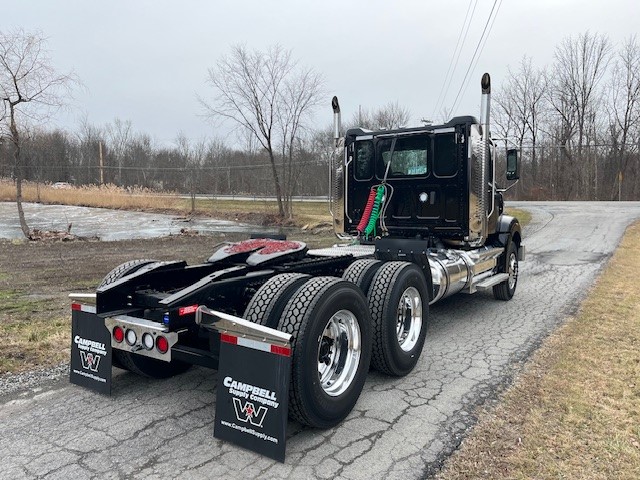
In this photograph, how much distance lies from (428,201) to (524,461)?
4088mm

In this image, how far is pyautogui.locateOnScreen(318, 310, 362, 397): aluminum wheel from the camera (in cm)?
353

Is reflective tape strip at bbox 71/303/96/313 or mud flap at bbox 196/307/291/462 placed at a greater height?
reflective tape strip at bbox 71/303/96/313

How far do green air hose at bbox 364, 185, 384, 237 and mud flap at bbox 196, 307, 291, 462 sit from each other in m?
4.04

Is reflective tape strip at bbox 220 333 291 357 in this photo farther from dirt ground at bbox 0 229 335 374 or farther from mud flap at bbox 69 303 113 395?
dirt ground at bbox 0 229 335 374

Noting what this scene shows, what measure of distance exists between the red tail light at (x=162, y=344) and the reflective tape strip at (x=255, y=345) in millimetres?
402

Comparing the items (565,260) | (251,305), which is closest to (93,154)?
(565,260)

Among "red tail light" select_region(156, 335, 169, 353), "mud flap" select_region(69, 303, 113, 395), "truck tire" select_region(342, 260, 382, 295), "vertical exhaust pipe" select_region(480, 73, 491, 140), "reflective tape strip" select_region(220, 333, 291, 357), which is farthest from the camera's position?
"vertical exhaust pipe" select_region(480, 73, 491, 140)

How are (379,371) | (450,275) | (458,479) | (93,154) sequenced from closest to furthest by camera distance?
(458,479) < (379,371) < (450,275) < (93,154)

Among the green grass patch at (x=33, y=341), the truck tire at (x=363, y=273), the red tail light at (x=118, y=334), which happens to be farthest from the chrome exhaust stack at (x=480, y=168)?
the green grass patch at (x=33, y=341)

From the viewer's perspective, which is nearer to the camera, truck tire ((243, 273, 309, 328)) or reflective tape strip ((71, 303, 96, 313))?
truck tire ((243, 273, 309, 328))

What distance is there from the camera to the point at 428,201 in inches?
261

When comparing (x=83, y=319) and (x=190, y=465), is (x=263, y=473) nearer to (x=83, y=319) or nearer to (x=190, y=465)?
(x=190, y=465)

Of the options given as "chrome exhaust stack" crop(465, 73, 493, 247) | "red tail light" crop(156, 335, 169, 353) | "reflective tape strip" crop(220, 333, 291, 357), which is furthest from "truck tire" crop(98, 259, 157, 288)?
"chrome exhaust stack" crop(465, 73, 493, 247)

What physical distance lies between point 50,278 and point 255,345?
7.84m
